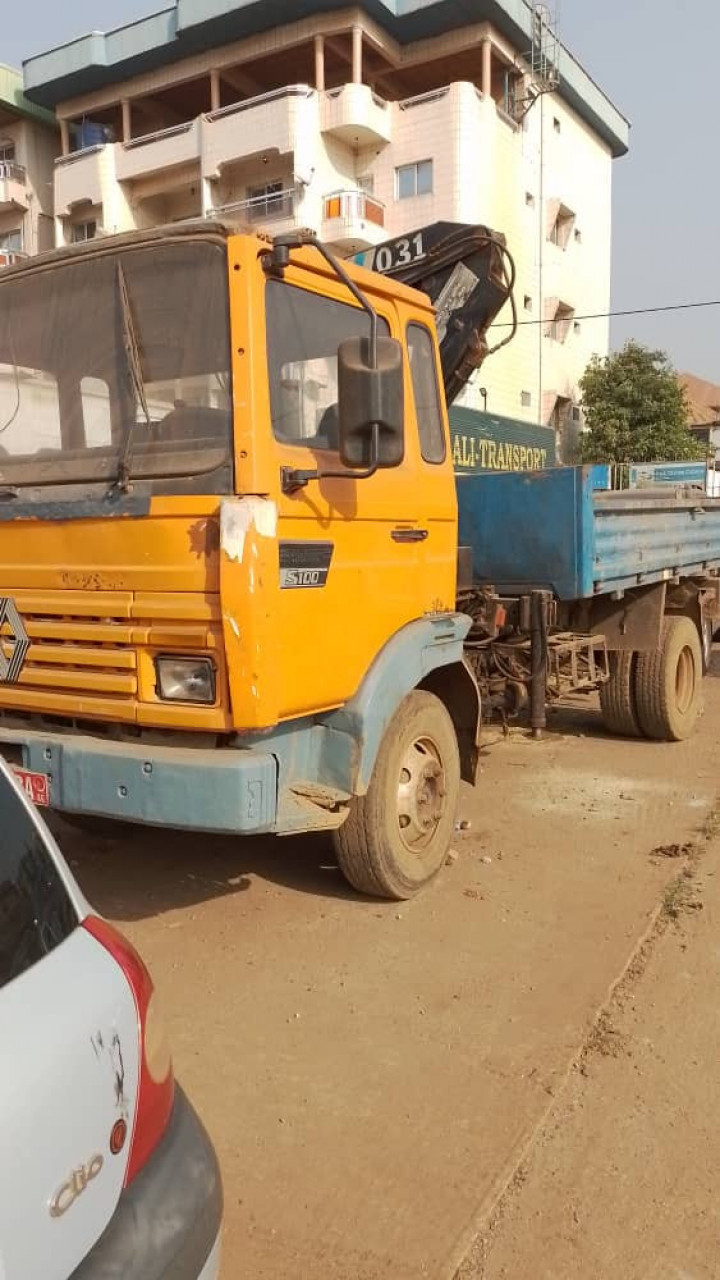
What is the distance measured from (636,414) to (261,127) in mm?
13719

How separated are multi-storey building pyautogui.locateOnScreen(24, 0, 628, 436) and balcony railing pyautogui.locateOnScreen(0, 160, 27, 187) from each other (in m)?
1.58

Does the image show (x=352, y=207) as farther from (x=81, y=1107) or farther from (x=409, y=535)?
(x=81, y=1107)

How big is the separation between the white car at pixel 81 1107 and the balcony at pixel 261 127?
28.6 metres

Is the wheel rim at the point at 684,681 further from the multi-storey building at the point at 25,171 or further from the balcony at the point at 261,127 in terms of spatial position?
the multi-storey building at the point at 25,171

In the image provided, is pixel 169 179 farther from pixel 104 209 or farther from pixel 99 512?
pixel 99 512

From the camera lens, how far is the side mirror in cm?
341

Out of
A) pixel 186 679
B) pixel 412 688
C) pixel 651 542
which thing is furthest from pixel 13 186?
pixel 186 679

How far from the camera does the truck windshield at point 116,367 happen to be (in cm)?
338

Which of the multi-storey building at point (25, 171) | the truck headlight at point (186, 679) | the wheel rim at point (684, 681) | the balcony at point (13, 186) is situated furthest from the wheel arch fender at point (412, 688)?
the balcony at point (13, 186)

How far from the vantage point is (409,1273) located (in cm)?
222

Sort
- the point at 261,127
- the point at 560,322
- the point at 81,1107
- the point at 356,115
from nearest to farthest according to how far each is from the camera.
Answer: the point at 81,1107 < the point at 356,115 < the point at 261,127 < the point at 560,322

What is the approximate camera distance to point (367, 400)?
3.42 metres

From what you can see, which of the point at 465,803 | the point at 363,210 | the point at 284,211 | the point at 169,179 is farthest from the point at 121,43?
the point at 465,803

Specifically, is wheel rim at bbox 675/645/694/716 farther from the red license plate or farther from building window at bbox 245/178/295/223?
building window at bbox 245/178/295/223
